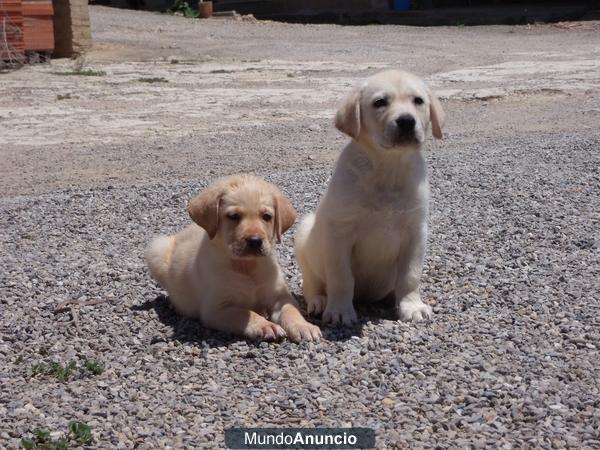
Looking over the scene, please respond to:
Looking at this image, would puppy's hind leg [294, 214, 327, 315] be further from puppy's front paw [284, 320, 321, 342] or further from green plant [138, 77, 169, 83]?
green plant [138, 77, 169, 83]

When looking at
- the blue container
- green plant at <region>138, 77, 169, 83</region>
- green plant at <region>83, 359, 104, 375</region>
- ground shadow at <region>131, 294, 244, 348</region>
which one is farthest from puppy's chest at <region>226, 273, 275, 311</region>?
the blue container

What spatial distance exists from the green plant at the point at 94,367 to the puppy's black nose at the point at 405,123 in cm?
184

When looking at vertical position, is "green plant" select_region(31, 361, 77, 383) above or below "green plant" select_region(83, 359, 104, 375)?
below

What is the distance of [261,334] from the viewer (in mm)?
4633

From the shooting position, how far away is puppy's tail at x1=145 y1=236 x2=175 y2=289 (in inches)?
210

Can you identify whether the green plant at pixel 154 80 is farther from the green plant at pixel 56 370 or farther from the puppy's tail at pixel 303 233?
the green plant at pixel 56 370

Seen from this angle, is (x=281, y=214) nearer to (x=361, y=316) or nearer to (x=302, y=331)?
(x=302, y=331)

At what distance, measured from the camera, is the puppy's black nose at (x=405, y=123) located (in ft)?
15.5

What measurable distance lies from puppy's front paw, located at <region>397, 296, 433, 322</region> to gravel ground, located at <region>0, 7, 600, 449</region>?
0.27 feet

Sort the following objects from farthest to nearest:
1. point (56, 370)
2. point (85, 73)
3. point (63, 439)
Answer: point (85, 73) → point (56, 370) → point (63, 439)

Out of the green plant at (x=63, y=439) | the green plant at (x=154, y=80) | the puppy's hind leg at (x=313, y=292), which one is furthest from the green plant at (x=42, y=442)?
the green plant at (x=154, y=80)

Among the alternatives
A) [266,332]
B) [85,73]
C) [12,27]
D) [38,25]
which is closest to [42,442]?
[266,332]

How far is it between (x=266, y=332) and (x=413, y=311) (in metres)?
0.81

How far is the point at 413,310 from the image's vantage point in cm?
493
